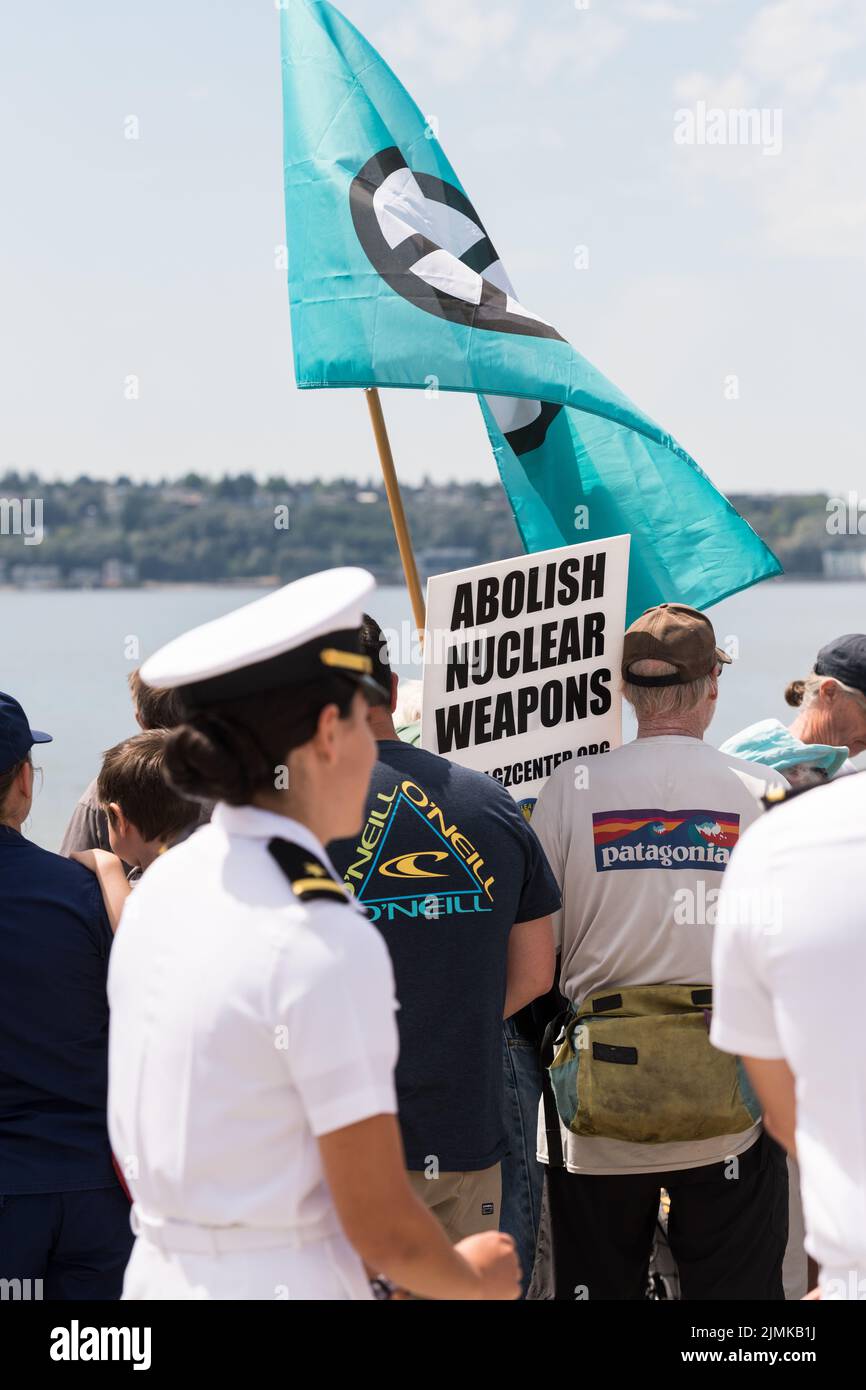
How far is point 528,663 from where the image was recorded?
3.51 m

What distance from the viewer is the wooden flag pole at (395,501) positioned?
3.88 metres

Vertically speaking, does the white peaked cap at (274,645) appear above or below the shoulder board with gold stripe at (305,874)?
above

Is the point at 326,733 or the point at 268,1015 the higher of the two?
the point at 326,733

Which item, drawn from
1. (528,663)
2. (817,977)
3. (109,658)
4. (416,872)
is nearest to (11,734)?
(416,872)

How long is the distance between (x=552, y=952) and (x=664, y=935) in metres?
0.29

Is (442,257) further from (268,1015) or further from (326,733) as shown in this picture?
(268,1015)

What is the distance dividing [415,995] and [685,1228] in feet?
3.02

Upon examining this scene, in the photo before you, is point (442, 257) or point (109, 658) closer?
point (442, 257)

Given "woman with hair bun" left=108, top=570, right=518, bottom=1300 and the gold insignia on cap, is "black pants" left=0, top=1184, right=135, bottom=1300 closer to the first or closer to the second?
"woman with hair bun" left=108, top=570, right=518, bottom=1300

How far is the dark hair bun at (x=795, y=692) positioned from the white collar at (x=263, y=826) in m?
2.94

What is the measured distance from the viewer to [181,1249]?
1646 mm

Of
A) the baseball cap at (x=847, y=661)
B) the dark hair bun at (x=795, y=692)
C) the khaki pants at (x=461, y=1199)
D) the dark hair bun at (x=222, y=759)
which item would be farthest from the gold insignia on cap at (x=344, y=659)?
the dark hair bun at (x=795, y=692)

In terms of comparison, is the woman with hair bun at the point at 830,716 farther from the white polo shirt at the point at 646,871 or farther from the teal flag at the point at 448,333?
the white polo shirt at the point at 646,871
